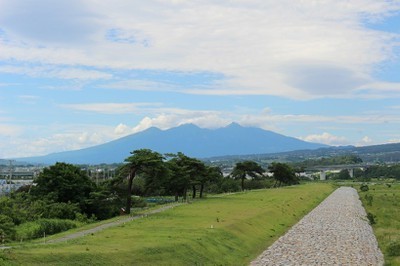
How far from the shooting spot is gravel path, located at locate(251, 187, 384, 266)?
1173 inches

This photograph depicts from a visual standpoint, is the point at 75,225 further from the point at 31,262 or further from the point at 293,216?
the point at 293,216

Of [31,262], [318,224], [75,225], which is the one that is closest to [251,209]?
[318,224]

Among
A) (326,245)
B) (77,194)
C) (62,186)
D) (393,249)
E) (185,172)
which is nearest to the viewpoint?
(393,249)

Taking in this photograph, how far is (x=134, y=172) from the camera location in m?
44.4

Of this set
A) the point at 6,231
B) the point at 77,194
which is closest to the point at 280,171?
the point at 77,194

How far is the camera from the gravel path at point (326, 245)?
29800 millimetres

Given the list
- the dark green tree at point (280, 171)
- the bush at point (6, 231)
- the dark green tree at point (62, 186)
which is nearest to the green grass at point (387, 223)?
the bush at point (6, 231)

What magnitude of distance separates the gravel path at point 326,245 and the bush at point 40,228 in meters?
13.7

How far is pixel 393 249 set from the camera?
32875 mm

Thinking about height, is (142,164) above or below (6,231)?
above

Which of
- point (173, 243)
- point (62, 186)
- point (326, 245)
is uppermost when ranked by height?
point (62, 186)

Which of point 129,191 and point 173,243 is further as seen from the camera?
point 129,191

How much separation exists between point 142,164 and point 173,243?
1765 centimetres

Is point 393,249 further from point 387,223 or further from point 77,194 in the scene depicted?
point 77,194
